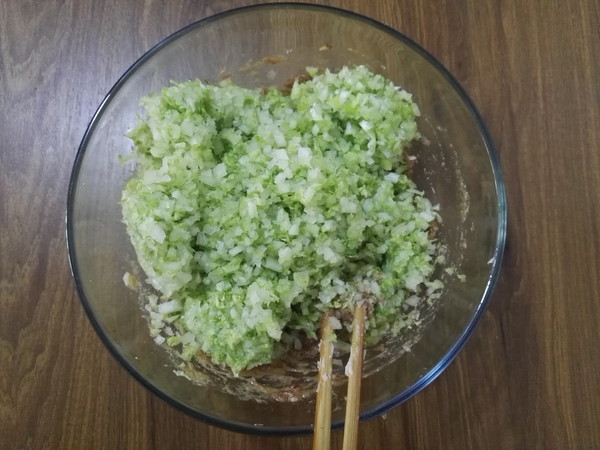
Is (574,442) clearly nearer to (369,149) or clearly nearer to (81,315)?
(369,149)

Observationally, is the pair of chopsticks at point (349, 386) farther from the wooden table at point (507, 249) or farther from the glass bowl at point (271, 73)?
A: the wooden table at point (507, 249)

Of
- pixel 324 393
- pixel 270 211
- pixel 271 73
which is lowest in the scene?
pixel 324 393

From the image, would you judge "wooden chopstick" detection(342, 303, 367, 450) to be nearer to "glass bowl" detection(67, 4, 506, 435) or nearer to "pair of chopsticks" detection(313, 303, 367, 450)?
"pair of chopsticks" detection(313, 303, 367, 450)

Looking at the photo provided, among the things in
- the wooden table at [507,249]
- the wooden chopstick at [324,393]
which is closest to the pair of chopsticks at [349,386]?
the wooden chopstick at [324,393]

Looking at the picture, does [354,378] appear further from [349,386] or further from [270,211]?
[270,211]

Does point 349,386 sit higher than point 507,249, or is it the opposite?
point 507,249

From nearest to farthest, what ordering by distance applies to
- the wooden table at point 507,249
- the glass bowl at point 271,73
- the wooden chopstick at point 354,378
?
the wooden chopstick at point 354,378 → the glass bowl at point 271,73 → the wooden table at point 507,249

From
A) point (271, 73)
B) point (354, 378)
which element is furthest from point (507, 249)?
point (271, 73)
